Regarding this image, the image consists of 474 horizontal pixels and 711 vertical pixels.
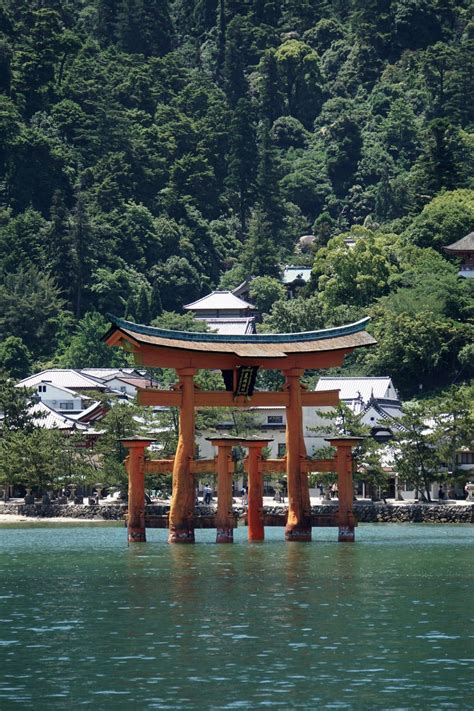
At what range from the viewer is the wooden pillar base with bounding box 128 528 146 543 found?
62094 mm

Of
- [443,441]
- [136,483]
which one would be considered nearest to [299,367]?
[136,483]

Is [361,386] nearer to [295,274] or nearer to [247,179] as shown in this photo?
[295,274]

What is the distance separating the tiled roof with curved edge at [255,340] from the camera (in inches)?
2303

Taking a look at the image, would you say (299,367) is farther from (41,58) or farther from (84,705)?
(41,58)

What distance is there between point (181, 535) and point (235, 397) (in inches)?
169

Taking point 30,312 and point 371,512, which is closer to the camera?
point 371,512

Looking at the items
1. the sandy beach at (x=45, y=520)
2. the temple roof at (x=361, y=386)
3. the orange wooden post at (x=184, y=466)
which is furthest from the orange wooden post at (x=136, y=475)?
the temple roof at (x=361, y=386)

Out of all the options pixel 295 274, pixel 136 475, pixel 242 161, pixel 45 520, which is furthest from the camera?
pixel 242 161

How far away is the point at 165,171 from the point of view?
16212 cm

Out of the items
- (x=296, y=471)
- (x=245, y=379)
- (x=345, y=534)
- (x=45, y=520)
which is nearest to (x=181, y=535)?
(x=296, y=471)

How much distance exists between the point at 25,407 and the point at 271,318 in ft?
93.1

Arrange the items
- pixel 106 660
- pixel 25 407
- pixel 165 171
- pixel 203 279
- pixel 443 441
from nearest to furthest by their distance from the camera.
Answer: pixel 106 660
pixel 443 441
pixel 25 407
pixel 203 279
pixel 165 171

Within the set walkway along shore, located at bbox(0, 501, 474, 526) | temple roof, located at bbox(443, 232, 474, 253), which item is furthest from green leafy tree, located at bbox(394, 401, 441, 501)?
temple roof, located at bbox(443, 232, 474, 253)

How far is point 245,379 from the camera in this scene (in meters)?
60.4
